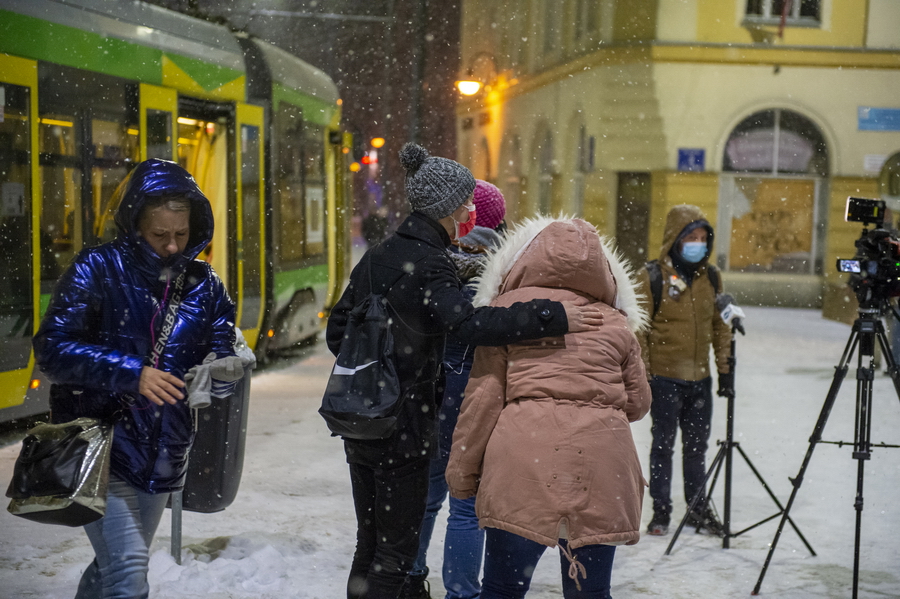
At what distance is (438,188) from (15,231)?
438 centimetres

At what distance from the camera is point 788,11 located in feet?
67.5

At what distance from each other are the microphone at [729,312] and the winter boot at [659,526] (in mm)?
1061

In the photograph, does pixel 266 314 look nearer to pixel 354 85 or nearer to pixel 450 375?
pixel 450 375

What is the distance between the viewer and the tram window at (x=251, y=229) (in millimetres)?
10250

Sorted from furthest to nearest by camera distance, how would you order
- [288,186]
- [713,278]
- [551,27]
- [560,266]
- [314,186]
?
[551,27]
[314,186]
[288,186]
[713,278]
[560,266]

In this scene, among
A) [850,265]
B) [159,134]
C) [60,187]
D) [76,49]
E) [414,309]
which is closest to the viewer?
[414,309]

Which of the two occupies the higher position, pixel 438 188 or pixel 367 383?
pixel 438 188

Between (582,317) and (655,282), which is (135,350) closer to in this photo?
(582,317)

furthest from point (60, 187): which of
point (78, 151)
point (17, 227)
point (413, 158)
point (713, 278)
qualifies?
point (713, 278)

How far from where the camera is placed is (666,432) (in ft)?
17.7

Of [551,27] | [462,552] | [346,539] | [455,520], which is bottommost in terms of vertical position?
[346,539]

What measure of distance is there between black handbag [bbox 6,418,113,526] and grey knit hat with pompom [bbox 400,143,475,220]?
125 cm

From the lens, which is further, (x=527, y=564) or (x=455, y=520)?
(x=455, y=520)

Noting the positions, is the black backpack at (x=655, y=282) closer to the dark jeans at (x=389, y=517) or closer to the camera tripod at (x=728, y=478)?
the camera tripod at (x=728, y=478)
